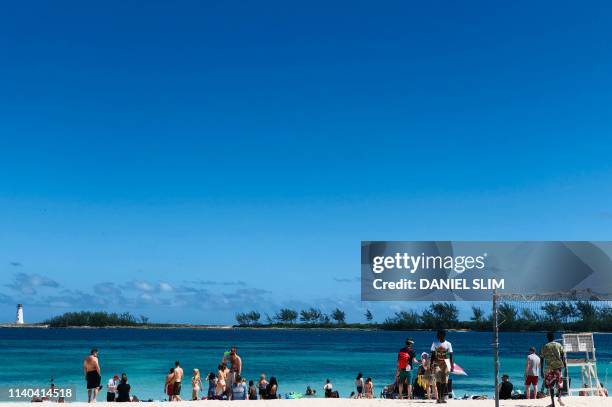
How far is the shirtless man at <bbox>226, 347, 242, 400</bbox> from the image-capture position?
52.3 ft

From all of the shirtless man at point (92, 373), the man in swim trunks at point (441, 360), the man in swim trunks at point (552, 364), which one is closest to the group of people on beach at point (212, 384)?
the shirtless man at point (92, 373)

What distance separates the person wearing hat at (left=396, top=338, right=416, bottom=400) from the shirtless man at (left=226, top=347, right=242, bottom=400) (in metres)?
3.54

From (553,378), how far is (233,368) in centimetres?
683

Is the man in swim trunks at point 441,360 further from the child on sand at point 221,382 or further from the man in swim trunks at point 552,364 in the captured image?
the child on sand at point 221,382

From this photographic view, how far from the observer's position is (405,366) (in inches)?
584

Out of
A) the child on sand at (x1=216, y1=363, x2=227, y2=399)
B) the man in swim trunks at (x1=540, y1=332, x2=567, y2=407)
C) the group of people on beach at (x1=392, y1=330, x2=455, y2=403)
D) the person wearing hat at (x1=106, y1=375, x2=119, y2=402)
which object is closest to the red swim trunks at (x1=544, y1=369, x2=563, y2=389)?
the man in swim trunks at (x1=540, y1=332, x2=567, y2=407)

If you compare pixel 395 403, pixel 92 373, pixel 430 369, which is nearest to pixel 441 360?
pixel 430 369

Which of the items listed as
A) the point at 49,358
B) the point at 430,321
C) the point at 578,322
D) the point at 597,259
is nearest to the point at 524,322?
the point at 430,321

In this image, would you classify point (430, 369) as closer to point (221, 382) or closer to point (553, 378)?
point (553, 378)

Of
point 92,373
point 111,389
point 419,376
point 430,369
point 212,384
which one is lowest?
point 111,389

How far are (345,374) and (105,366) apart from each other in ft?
61.5

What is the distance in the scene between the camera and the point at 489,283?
70.4 ft

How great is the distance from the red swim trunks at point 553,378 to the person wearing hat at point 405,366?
2.68 m

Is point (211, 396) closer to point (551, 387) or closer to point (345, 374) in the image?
point (551, 387)
